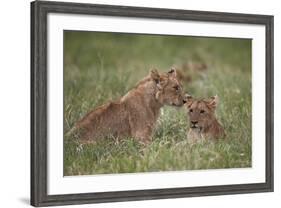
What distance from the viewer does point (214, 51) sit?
5.33m

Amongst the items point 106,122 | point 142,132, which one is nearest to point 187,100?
point 142,132

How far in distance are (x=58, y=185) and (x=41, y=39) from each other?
76cm

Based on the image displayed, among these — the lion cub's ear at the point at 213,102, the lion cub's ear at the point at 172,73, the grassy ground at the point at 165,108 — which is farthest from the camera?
the lion cub's ear at the point at 213,102

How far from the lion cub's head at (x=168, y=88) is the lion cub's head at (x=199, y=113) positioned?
2.5 inches

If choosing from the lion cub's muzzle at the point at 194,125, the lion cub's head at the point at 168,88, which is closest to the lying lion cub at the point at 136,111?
the lion cub's head at the point at 168,88

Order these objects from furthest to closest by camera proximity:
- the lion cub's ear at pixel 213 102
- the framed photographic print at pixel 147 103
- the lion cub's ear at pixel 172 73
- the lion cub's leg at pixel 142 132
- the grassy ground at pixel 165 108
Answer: the lion cub's ear at pixel 213 102 → the lion cub's ear at pixel 172 73 → the lion cub's leg at pixel 142 132 → the grassy ground at pixel 165 108 → the framed photographic print at pixel 147 103

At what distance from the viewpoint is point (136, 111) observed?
5.02 m

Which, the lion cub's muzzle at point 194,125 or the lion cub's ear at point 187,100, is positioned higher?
the lion cub's ear at point 187,100

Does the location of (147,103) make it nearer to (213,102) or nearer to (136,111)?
(136,111)

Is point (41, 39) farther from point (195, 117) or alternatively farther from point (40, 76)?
point (195, 117)

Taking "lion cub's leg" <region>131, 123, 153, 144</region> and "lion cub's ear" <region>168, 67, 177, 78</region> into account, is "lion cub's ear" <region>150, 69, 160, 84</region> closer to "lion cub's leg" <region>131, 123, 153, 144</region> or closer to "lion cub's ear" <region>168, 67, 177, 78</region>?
"lion cub's ear" <region>168, 67, 177, 78</region>

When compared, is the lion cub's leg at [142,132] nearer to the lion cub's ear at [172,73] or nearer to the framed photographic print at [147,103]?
the framed photographic print at [147,103]

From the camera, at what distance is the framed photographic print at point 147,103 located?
4660 millimetres

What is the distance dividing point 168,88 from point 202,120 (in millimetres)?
291
